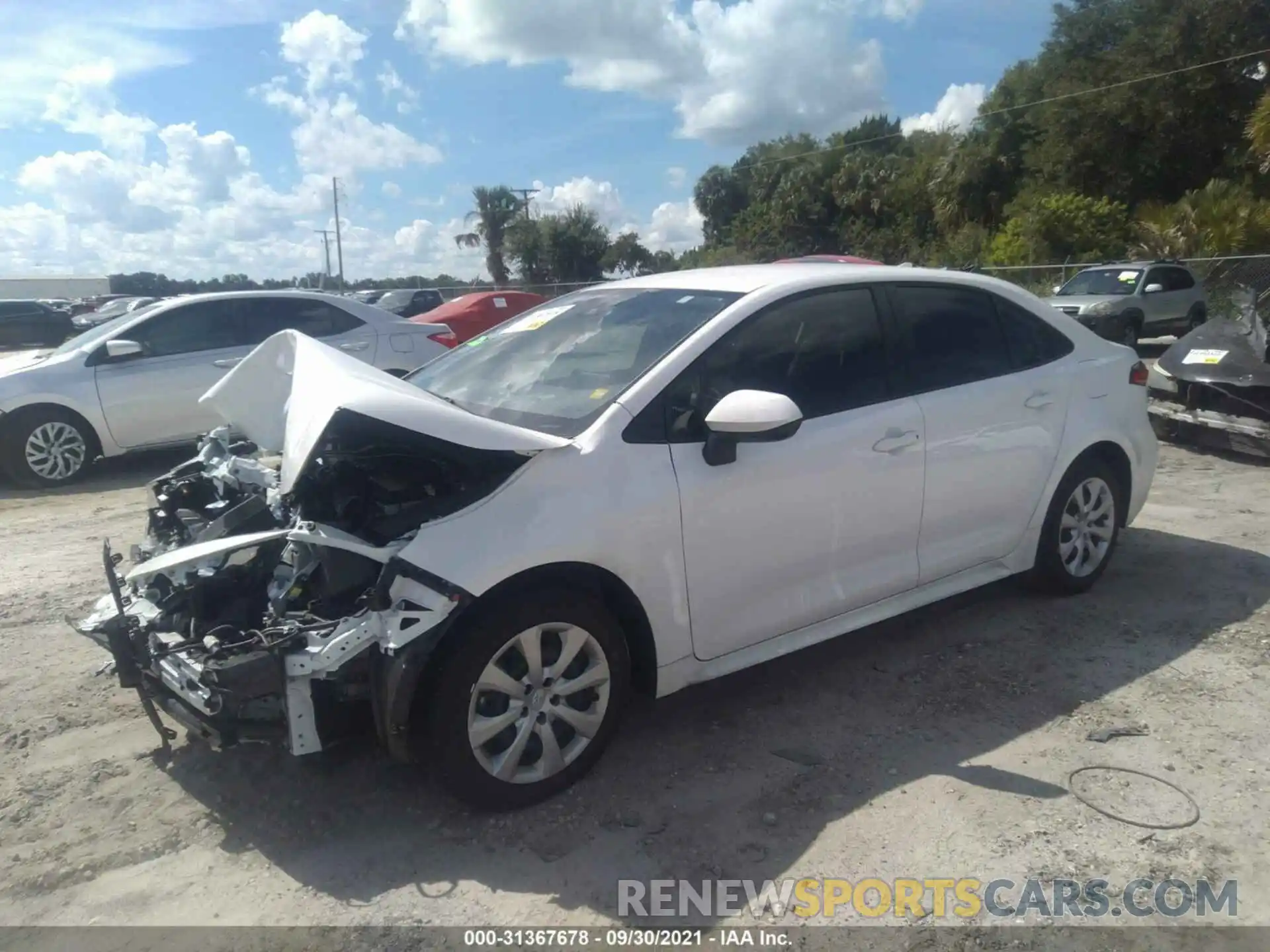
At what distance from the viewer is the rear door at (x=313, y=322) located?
9.20 meters

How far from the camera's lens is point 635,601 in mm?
3430

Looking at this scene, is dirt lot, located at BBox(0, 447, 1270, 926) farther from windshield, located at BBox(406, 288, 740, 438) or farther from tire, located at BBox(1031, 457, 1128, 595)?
windshield, located at BBox(406, 288, 740, 438)

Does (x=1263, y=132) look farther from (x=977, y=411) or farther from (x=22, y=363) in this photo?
(x=22, y=363)

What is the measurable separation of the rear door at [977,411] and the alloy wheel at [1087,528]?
34cm

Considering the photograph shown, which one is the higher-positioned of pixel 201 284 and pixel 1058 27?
pixel 1058 27

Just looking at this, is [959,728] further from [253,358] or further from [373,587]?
[253,358]

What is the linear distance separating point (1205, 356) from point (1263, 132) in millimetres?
15729

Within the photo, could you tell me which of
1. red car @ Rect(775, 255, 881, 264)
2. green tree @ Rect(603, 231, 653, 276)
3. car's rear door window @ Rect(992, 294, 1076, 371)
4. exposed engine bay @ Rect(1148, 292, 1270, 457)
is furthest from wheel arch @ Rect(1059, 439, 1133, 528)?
green tree @ Rect(603, 231, 653, 276)

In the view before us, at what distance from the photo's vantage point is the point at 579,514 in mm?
3268

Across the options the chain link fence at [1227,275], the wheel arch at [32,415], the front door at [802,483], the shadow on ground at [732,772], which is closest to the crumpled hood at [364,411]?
the front door at [802,483]

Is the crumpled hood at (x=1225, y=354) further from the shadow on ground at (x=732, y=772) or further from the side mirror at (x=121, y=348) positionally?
the side mirror at (x=121, y=348)

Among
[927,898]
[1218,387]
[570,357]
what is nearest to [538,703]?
[927,898]

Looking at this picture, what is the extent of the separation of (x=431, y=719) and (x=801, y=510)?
1.57 meters

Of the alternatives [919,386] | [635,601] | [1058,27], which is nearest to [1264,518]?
[919,386]
